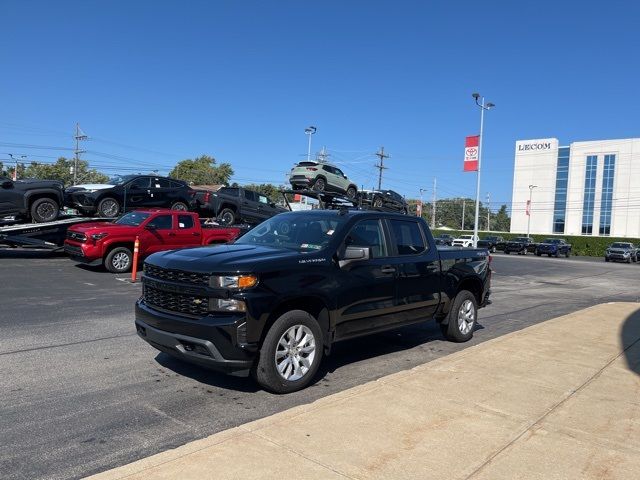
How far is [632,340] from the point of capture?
803 centimetres

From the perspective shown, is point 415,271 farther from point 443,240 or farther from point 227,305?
point 443,240

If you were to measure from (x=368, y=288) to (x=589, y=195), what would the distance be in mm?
80931

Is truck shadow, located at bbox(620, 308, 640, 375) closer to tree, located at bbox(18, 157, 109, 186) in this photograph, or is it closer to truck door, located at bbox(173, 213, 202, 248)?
truck door, located at bbox(173, 213, 202, 248)

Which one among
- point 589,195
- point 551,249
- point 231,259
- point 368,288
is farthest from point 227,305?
point 589,195

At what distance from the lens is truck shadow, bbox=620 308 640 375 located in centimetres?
659

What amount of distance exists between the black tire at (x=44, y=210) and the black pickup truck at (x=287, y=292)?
11356 mm

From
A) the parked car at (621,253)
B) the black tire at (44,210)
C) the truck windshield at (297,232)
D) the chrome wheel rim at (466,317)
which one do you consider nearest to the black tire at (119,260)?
the black tire at (44,210)

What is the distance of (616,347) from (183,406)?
6161mm

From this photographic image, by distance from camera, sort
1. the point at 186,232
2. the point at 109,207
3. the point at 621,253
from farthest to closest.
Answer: the point at 621,253
the point at 109,207
the point at 186,232

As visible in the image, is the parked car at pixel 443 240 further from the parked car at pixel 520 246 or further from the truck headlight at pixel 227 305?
the parked car at pixel 520 246

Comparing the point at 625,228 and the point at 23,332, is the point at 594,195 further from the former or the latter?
the point at 23,332

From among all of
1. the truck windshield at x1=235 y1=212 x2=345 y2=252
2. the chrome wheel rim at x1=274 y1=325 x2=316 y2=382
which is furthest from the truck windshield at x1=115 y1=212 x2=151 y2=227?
the chrome wheel rim at x1=274 y1=325 x2=316 y2=382

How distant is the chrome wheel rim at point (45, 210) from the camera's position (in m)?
15.1

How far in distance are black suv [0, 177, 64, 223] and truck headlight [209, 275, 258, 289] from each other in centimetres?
1244
